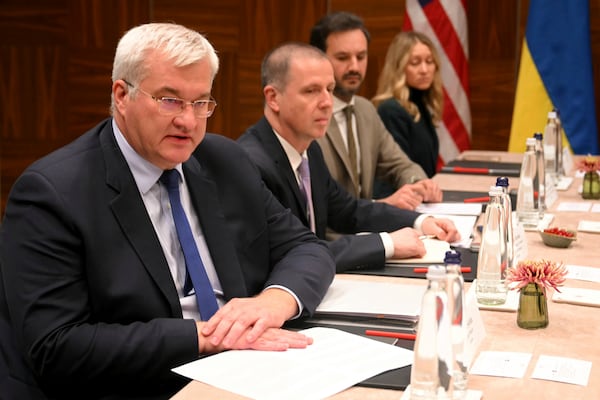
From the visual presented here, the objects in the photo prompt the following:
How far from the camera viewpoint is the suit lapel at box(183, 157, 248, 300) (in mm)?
2189

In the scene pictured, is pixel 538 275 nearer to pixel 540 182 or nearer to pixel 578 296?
pixel 578 296

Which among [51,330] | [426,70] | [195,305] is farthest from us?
[426,70]

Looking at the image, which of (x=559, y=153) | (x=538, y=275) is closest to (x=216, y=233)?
(x=538, y=275)

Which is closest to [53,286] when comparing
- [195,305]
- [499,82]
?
[195,305]

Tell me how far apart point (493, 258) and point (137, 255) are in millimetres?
→ 871

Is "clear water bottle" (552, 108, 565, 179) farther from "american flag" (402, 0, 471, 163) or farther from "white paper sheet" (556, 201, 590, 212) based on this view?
"american flag" (402, 0, 471, 163)

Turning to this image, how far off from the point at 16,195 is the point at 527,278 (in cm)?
114

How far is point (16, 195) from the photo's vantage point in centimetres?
189

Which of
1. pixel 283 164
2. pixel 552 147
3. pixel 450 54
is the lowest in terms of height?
pixel 552 147

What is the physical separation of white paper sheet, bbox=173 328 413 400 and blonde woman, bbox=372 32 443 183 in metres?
3.11

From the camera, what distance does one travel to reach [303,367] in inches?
66.2

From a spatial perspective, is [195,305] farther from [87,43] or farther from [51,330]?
[87,43]

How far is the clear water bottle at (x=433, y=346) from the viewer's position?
55.7 inches

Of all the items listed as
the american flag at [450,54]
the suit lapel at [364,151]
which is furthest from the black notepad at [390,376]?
the american flag at [450,54]
